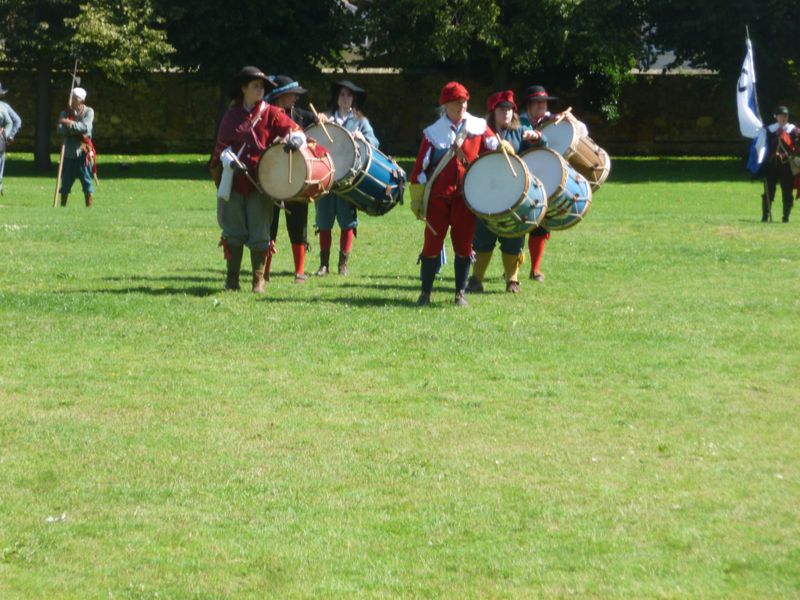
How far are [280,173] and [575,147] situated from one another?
3.02 metres

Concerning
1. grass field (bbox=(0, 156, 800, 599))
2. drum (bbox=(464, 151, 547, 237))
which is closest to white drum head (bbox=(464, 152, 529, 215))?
drum (bbox=(464, 151, 547, 237))

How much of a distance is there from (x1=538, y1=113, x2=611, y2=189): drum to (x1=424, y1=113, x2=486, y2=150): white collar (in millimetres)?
1702

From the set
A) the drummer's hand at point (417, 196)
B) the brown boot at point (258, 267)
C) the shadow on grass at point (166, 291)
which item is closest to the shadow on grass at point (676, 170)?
the shadow on grass at point (166, 291)

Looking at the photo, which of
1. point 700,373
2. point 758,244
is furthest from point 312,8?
point 700,373

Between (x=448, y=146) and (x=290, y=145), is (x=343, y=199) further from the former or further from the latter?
(x=448, y=146)

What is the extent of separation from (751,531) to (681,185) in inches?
1154

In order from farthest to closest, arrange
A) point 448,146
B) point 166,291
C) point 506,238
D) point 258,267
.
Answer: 1. point 506,238
2. point 166,291
3. point 258,267
4. point 448,146

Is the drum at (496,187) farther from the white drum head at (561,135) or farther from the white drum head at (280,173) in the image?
the white drum head at (561,135)

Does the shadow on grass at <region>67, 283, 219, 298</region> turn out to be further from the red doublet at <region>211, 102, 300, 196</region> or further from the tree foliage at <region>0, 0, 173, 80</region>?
the tree foliage at <region>0, 0, 173, 80</region>

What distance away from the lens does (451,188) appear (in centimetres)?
1229

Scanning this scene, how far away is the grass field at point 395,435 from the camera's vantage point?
5.78 meters

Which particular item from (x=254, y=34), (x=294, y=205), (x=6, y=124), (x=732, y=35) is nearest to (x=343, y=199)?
(x=294, y=205)

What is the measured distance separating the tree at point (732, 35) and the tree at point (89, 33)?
13.7 metres

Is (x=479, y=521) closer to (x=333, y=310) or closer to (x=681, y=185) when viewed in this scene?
(x=333, y=310)
